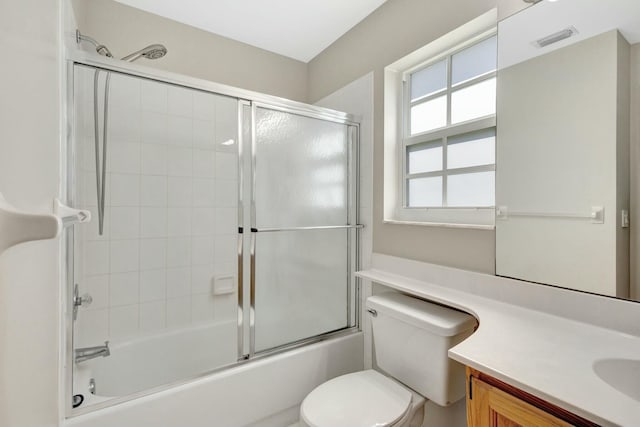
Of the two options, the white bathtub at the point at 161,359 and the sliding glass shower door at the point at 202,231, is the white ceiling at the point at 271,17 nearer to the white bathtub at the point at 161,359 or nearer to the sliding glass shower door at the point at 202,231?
the sliding glass shower door at the point at 202,231

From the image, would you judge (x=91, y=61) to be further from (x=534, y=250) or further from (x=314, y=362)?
(x=534, y=250)

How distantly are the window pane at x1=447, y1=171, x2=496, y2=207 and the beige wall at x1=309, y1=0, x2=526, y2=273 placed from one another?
191 millimetres

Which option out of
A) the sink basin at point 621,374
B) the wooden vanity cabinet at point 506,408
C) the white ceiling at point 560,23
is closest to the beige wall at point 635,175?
the white ceiling at point 560,23

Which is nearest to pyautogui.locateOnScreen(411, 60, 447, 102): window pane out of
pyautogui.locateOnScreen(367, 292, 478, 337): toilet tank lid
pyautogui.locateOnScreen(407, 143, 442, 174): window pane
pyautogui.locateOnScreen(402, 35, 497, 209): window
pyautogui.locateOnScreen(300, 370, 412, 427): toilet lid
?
pyautogui.locateOnScreen(402, 35, 497, 209): window

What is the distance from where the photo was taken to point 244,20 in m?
1.99

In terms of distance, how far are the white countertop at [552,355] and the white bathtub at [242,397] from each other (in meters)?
0.92

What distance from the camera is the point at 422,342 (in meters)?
1.30

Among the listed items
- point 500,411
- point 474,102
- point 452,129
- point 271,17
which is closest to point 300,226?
point 452,129

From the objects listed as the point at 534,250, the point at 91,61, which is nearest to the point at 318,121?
the point at 91,61

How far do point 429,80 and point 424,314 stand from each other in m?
1.31

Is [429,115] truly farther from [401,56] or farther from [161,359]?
[161,359]

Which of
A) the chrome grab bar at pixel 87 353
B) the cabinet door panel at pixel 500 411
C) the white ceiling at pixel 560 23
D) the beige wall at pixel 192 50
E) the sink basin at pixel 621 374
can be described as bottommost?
the chrome grab bar at pixel 87 353

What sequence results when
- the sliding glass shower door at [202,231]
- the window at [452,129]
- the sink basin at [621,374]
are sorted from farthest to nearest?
1. the sliding glass shower door at [202,231]
2. the window at [452,129]
3. the sink basin at [621,374]

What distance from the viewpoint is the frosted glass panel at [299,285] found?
1.67 m
